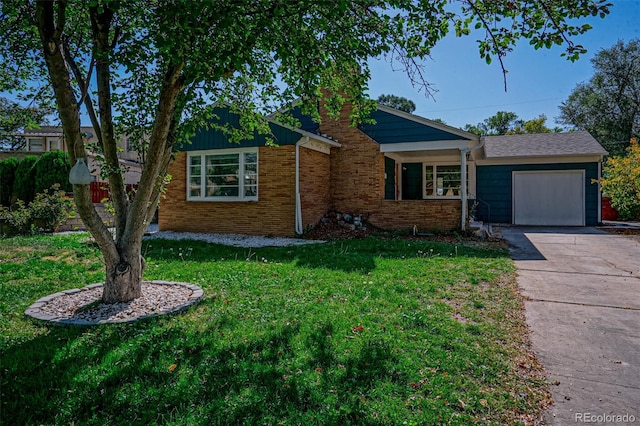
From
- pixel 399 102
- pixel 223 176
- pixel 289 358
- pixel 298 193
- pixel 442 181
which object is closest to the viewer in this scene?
pixel 289 358

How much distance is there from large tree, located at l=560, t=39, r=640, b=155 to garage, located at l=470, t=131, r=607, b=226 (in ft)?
45.7

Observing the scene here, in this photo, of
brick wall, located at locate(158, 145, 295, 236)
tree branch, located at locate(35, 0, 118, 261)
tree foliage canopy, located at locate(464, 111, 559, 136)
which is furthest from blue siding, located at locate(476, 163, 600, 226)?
tree foliage canopy, located at locate(464, 111, 559, 136)

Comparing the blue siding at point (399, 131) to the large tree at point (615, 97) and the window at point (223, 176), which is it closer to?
the window at point (223, 176)

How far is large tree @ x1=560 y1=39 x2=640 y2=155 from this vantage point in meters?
26.1

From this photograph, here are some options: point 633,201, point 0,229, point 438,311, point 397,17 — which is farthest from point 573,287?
point 0,229

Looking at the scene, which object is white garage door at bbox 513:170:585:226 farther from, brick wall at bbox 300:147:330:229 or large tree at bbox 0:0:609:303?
large tree at bbox 0:0:609:303

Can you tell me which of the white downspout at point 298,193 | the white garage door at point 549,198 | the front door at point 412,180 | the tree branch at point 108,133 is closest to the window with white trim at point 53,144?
the white downspout at point 298,193

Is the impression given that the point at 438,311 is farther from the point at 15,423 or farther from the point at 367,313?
the point at 15,423

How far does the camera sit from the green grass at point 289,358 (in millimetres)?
2357

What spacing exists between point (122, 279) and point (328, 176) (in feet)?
30.0

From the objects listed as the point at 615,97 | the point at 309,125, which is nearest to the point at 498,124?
the point at 615,97

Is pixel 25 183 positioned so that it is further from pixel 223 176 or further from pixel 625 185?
pixel 625 185

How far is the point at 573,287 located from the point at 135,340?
571cm

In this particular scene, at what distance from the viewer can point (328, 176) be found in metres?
12.9
